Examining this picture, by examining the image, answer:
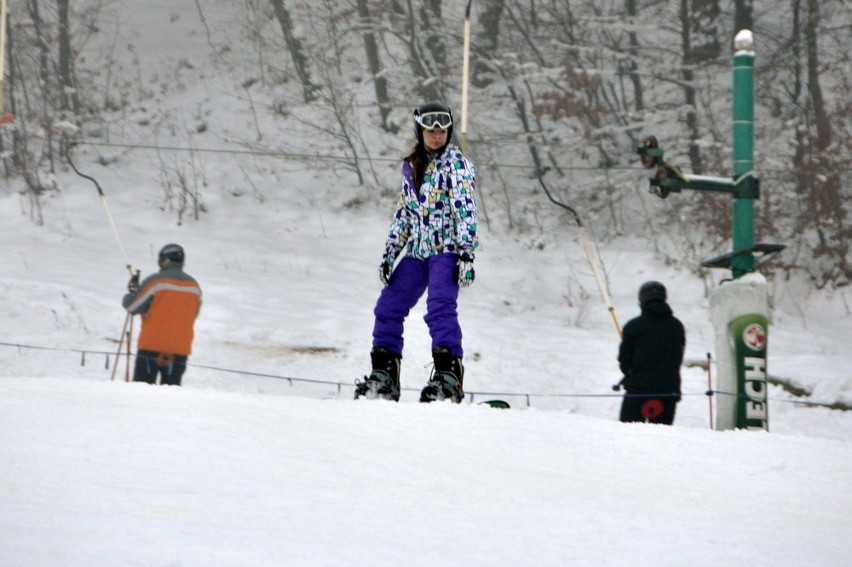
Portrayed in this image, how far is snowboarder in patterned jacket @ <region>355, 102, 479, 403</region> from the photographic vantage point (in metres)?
6.46

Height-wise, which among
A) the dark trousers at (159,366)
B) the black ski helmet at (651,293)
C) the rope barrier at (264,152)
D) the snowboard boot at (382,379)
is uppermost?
the rope barrier at (264,152)

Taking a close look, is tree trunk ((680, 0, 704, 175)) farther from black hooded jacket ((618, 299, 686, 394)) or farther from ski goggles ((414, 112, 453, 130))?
ski goggles ((414, 112, 453, 130))

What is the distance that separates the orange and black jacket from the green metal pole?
4.07m

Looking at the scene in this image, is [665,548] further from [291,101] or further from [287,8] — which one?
[287,8]

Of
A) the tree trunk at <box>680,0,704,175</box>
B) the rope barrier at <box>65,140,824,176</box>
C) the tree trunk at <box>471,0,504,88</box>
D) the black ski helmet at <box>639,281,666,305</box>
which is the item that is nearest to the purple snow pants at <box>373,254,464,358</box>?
the black ski helmet at <box>639,281,666,305</box>

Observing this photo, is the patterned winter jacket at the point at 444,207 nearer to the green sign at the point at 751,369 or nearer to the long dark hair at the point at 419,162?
the long dark hair at the point at 419,162

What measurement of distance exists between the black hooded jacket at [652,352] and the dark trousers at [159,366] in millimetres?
3484

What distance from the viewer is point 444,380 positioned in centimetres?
647

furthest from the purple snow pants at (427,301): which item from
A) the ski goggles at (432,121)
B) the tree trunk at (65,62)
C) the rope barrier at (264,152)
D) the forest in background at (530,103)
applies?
the tree trunk at (65,62)

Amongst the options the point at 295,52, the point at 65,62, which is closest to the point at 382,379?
the point at 295,52

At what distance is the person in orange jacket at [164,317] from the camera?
9.78 m

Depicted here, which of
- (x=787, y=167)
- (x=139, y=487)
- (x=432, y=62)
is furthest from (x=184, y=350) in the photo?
(x=432, y=62)

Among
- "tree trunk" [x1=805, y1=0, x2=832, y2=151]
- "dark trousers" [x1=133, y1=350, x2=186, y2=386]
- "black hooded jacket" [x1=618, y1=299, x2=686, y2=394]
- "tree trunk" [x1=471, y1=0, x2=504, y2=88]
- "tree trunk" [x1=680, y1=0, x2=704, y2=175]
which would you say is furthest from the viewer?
"tree trunk" [x1=471, y1=0, x2=504, y2=88]

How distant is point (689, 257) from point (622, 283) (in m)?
1.10
